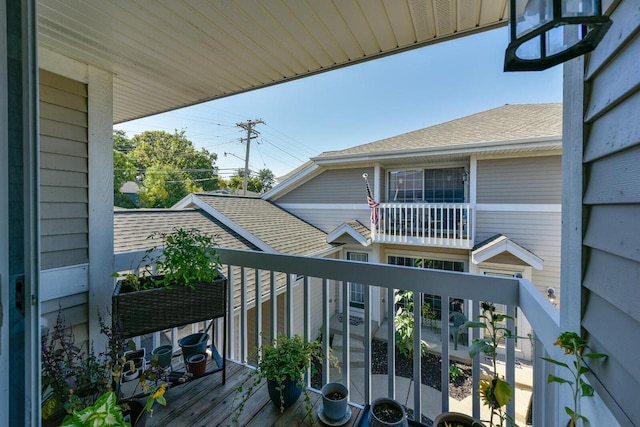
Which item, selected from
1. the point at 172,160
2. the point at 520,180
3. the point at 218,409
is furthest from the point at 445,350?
the point at 172,160

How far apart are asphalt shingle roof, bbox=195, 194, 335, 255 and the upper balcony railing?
4.95ft

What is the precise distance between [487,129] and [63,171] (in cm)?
727

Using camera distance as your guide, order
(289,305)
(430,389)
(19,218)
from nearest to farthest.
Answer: (19,218)
(289,305)
(430,389)

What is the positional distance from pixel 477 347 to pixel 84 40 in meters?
2.64

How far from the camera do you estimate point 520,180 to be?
18.7ft

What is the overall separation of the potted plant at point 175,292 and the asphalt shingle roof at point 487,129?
5.54 metres

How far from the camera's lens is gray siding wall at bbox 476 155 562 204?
5.44m

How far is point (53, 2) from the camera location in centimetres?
133

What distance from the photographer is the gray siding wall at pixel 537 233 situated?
5402 mm

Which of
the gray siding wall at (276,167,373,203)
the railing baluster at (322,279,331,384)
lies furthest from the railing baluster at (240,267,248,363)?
the gray siding wall at (276,167,373,203)

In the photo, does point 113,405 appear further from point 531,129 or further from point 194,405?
point 531,129

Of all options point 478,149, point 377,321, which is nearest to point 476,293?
point 478,149

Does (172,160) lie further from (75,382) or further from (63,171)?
(75,382)

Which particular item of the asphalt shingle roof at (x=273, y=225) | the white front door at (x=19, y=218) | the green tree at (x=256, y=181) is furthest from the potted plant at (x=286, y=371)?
the green tree at (x=256, y=181)
